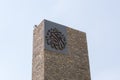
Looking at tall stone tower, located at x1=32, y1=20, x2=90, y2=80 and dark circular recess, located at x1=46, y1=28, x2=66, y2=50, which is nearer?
tall stone tower, located at x1=32, y1=20, x2=90, y2=80

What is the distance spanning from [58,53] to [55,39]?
25.9 inches

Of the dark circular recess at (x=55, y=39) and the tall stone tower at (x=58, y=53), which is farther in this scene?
the dark circular recess at (x=55, y=39)

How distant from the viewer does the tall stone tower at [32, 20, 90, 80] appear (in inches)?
395

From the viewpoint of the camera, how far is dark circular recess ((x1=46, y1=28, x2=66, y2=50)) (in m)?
10.5

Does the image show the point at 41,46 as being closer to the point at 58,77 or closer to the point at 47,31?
the point at 47,31

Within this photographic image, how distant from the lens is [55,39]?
10.8m

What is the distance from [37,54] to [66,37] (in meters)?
1.48

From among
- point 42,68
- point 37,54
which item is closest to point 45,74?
Result: point 42,68

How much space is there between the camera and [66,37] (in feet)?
36.4

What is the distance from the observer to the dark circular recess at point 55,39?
10.5 meters

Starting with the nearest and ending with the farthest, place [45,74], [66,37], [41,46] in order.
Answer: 1. [45,74]
2. [41,46]
3. [66,37]

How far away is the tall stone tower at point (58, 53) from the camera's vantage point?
32.9ft

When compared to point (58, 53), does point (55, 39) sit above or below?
above

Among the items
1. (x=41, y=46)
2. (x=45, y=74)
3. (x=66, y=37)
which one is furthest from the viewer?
(x=66, y=37)
